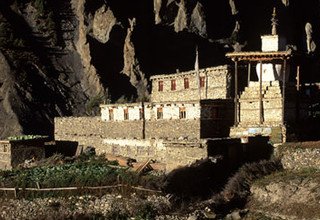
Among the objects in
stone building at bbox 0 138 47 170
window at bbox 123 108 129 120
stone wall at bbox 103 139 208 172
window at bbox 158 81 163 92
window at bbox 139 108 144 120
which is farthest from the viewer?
window at bbox 158 81 163 92

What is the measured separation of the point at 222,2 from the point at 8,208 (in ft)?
171

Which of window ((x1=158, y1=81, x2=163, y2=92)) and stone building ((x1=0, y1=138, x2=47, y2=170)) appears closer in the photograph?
stone building ((x1=0, y1=138, x2=47, y2=170))

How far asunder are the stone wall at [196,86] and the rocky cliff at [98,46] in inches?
506

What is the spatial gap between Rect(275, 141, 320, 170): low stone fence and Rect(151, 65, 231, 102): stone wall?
12874 millimetres

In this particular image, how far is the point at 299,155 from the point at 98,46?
4003 cm

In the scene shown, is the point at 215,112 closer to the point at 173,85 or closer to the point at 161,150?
the point at 161,150

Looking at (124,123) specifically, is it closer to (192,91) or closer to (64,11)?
(192,91)

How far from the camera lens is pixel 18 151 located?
49.2 m

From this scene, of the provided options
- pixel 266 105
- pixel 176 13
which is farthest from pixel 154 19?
pixel 266 105

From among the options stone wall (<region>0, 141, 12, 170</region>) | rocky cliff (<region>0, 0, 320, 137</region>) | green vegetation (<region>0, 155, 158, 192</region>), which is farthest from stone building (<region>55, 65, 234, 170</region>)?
rocky cliff (<region>0, 0, 320, 137</region>)

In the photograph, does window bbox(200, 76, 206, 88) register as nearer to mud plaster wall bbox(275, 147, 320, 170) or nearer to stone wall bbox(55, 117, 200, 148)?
stone wall bbox(55, 117, 200, 148)

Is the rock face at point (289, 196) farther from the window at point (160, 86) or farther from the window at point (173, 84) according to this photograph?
the window at point (160, 86)

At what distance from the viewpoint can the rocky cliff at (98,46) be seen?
65.6 m

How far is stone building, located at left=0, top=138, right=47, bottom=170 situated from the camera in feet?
160
